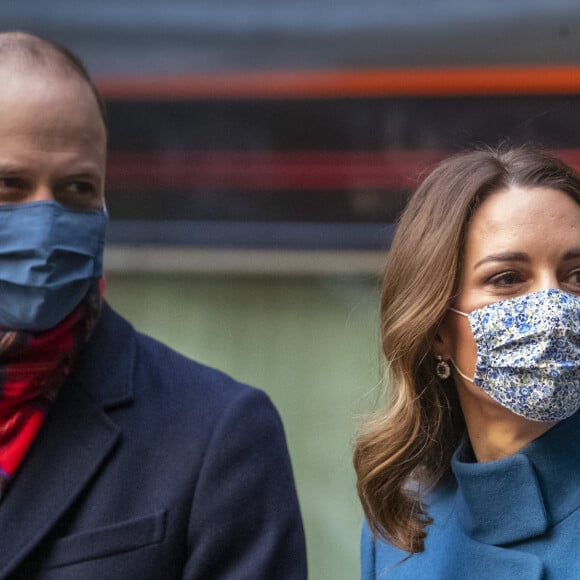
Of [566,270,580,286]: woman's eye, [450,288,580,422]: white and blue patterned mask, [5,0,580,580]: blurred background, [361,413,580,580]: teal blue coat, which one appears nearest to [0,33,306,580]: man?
[361,413,580,580]: teal blue coat

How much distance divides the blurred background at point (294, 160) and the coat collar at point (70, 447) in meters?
1.32

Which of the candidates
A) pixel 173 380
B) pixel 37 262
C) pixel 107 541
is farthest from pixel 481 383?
pixel 37 262

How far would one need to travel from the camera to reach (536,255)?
2.26 m

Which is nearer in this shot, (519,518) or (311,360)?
(519,518)

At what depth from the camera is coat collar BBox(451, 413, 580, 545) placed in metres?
2.22

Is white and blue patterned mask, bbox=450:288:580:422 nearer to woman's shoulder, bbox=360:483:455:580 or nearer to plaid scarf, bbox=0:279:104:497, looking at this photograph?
woman's shoulder, bbox=360:483:455:580

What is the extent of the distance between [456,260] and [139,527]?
0.88 m

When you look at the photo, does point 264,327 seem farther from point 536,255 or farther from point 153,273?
point 536,255

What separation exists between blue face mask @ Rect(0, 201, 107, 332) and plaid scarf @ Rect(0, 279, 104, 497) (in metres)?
0.03

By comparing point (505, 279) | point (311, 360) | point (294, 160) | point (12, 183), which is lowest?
A: point (311, 360)

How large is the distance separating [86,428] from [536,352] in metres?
0.99

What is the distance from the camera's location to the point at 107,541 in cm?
234

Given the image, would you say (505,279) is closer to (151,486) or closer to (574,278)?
(574,278)

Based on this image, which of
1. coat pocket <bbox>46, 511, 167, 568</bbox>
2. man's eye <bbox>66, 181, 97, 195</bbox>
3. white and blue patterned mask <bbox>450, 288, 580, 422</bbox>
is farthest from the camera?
man's eye <bbox>66, 181, 97, 195</bbox>
